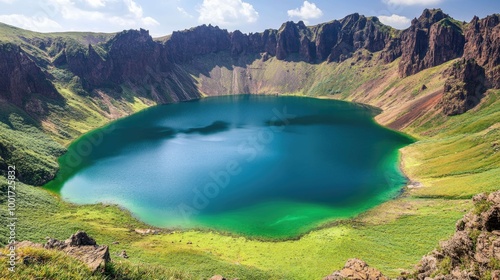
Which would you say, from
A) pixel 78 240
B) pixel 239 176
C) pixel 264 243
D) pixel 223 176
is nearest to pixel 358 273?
pixel 78 240

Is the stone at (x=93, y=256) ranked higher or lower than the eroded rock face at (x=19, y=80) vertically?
lower

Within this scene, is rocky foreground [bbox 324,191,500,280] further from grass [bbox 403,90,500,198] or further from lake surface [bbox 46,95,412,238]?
grass [bbox 403,90,500,198]

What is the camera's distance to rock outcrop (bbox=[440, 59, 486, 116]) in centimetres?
16050

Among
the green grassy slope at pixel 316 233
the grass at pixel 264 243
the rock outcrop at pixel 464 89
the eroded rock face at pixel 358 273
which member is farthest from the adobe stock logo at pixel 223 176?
the rock outcrop at pixel 464 89

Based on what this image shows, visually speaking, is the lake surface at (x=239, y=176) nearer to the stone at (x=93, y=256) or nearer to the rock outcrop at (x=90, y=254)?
the rock outcrop at (x=90, y=254)

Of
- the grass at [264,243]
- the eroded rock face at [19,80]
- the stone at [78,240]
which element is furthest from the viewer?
the eroded rock face at [19,80]

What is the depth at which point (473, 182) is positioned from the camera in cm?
8594

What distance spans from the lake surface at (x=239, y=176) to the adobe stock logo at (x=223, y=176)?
0.27 m

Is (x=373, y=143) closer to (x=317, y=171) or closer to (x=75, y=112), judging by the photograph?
(x=317, y=171)

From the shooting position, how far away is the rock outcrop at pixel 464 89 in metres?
160

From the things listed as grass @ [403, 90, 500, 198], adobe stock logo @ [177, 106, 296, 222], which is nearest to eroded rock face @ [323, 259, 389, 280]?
adobe stock logo @ [177, 106, 296, 222]

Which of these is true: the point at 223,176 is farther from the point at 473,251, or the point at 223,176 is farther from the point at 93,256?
the point at 473,251

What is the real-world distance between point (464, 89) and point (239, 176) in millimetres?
128056

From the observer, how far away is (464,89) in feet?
535
